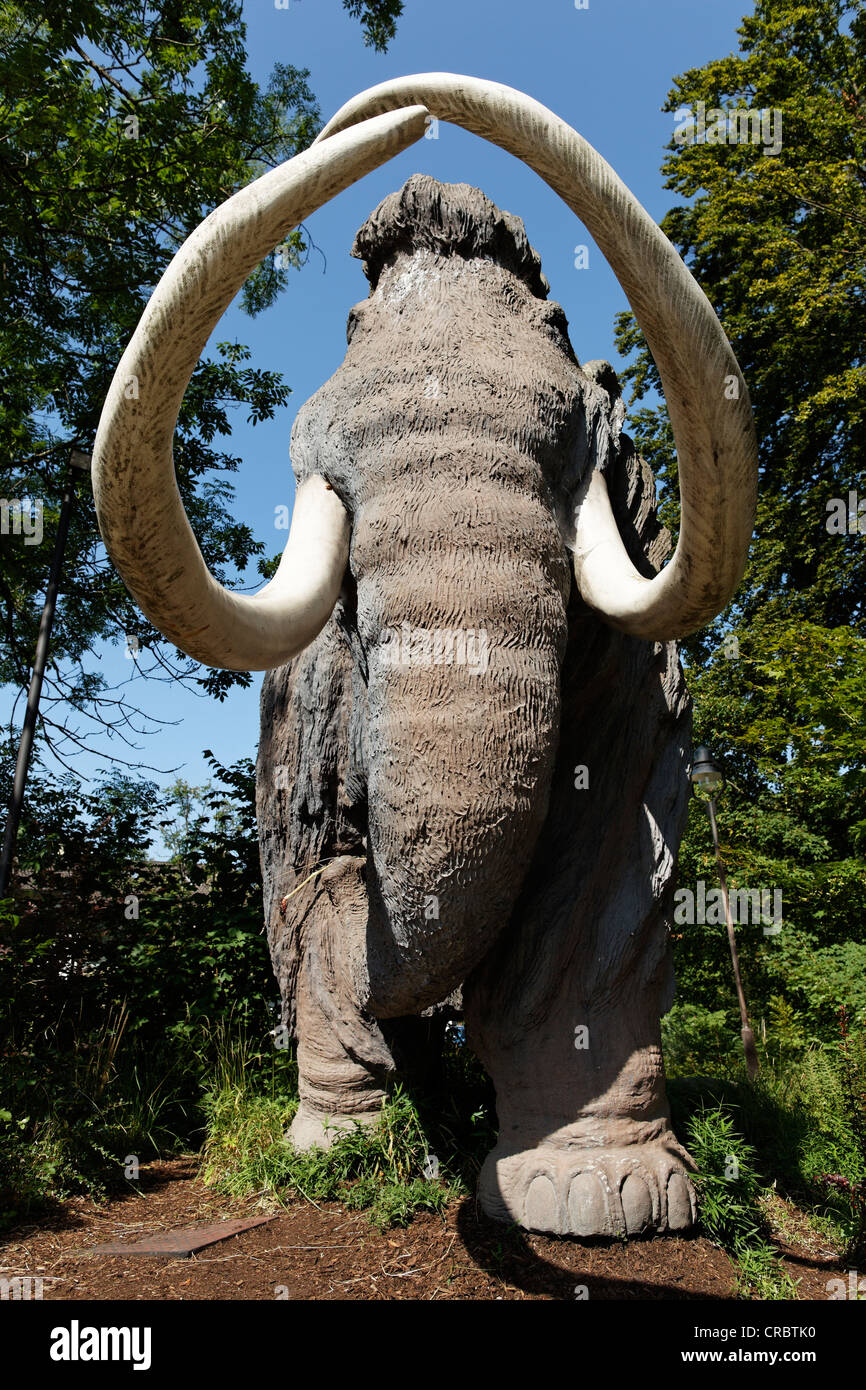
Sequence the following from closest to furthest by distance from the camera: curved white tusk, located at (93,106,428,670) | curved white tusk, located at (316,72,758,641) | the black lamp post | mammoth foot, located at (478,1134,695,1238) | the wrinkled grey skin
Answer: curved white tusk, located at (93,106,428,670) → curved white tusk, located at (316,72,758,641) → the wrinkled grey skin → mammoth foot, located at (478,1134,695,1238) → the black lamp post

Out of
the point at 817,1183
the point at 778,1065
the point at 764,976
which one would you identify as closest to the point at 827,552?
the point at 764,976

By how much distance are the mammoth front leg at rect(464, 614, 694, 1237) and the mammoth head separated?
23.0 inches

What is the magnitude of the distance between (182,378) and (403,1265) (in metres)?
2.10

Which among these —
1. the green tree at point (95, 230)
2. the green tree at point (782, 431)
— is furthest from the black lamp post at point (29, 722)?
the green tree at point (782, 431)

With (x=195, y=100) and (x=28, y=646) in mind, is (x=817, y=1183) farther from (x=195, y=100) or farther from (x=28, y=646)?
(x=195, y=100)

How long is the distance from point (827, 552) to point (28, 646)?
9.09 m

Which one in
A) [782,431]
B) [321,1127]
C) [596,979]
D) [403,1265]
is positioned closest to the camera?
[403,1265]

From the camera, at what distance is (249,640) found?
2.34 m

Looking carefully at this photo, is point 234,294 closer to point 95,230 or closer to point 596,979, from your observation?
point 596,979

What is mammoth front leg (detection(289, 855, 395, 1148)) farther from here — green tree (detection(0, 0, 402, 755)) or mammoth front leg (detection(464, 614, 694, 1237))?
green tree (detection(0, 0, 402, 755))

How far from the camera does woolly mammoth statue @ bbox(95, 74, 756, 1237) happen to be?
2141 mm

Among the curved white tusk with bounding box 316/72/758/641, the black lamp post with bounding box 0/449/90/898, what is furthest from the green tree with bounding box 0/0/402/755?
the curved white tusk with bounding box 316/72/758/641

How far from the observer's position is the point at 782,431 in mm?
13477

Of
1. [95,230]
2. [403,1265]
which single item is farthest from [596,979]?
[95,230]
